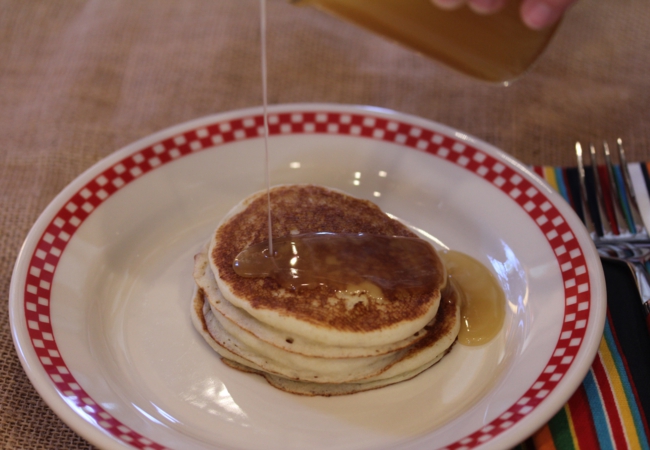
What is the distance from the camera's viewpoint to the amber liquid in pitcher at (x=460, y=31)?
6.64 ft

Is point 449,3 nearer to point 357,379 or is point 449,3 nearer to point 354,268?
point 354,268

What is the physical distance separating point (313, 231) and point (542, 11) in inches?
40.0

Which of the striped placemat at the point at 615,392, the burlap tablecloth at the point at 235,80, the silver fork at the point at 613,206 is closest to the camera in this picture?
the striped placemat at the point at 615,392

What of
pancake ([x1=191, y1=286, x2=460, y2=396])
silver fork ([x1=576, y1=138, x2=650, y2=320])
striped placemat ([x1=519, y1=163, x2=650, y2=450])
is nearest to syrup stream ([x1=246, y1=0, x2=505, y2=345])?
pancake ([x1=191, y1=286, x2=460, y2=396])

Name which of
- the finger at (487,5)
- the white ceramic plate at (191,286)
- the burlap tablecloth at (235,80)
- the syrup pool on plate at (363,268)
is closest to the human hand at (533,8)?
the finger at (487,5)

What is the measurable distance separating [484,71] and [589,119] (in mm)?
1000

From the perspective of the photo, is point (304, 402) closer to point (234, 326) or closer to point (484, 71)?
point (234, 326)

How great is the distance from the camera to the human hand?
1.83m

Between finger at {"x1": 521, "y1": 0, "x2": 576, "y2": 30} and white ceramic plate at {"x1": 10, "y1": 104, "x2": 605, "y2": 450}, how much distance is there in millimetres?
496

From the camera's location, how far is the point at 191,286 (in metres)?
2.01

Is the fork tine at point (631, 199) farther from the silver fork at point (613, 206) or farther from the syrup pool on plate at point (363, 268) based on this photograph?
the syrup pool on plate at point (363, 268)

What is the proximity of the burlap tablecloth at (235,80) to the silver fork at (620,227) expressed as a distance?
37cm

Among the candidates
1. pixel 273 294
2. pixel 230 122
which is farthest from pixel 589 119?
pixel 273 294

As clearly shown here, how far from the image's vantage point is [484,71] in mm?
2201
